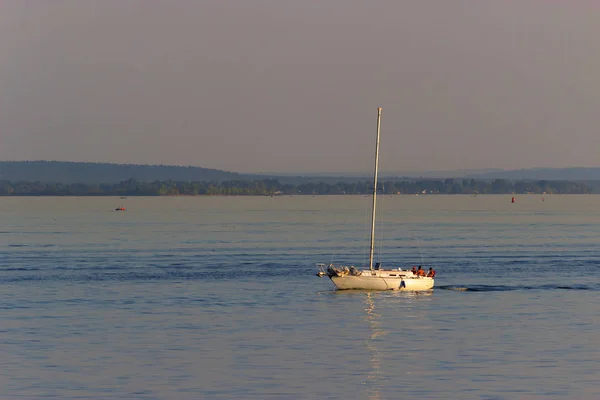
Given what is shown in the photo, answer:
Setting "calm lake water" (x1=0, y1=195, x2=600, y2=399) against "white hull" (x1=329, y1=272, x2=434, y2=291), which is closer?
"calm lake water" (x1=0, y1=195, x2=600, y2=399)

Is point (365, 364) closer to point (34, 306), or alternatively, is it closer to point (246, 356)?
point (246, 356)

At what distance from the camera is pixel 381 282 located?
81.8 metres

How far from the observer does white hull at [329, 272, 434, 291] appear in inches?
3211

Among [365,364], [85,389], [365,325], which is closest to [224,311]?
[365,325]

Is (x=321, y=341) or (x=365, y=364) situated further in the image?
(x=321, y=341)

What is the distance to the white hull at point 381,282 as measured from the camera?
8156cm

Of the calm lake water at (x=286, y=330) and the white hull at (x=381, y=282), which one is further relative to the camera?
the white hull at (x=381, y=282)

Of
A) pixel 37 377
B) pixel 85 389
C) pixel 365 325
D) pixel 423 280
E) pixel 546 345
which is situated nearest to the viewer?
pixel 85 389

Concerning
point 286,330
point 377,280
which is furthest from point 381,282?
point 286,330

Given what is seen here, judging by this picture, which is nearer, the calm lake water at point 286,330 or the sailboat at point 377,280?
the calm lake water at point 286,330

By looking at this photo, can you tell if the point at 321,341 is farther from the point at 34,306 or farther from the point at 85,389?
the point at 34,306

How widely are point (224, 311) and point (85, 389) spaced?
89.1ft

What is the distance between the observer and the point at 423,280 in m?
81.8

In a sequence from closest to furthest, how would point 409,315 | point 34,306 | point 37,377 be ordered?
1. point 37,377
2. point 409,315
3. point 34,306
